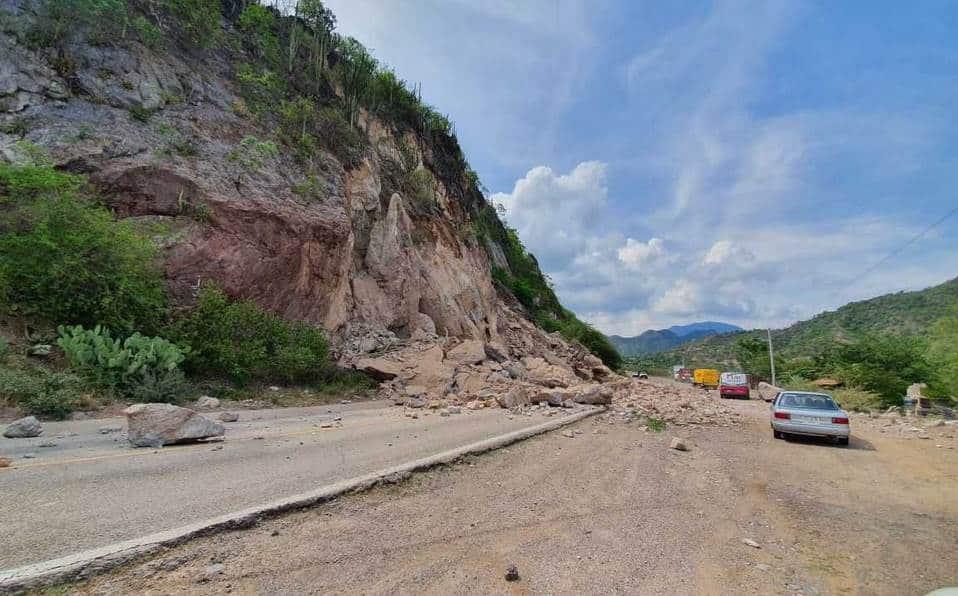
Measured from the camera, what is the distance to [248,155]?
19.3 metres

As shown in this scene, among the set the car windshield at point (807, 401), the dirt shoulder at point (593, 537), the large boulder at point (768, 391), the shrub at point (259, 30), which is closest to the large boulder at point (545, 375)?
the car windshield at point (807, 401)

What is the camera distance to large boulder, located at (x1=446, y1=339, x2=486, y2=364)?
19734 millimetres

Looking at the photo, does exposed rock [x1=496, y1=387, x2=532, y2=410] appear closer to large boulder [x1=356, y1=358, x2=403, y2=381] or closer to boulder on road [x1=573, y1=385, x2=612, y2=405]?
boulder on road [x1=573, y1=385, x2=612, y2=405]

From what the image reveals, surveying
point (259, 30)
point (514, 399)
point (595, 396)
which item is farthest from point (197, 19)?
point (595, 396)

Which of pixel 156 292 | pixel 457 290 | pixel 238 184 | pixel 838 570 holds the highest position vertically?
pixel 238 184

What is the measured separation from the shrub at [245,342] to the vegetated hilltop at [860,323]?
4529cm

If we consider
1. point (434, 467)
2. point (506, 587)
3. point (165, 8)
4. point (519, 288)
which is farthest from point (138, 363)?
point (519, 288)

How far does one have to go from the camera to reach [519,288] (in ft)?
141

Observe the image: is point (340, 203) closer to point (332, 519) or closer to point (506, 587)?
point (332, 519)

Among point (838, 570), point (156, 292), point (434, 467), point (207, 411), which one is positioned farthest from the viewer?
point (156, 292)

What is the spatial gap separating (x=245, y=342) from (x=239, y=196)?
6662 mm

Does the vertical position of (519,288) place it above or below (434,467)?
above

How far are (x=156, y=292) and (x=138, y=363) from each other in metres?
3.19

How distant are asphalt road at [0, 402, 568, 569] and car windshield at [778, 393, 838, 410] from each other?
8.34 m
